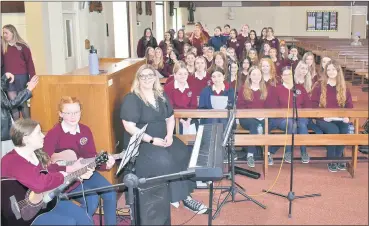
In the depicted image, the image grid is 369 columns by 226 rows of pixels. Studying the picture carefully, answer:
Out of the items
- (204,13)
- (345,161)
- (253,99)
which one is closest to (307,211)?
(345,161)

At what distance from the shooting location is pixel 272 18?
18297mm

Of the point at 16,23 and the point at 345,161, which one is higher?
the point at 16,23

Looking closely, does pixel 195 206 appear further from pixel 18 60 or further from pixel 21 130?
pixel 18 60

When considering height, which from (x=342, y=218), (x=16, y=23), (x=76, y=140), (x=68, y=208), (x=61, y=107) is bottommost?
(x=342, y=218)

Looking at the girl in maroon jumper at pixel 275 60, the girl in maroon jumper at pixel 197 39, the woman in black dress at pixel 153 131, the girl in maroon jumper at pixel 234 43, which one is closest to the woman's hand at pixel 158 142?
the woman in black dress at pixel 153 131

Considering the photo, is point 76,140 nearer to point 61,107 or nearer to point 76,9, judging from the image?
point 61,107

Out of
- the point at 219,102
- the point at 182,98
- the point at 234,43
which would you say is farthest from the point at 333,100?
the point at 234,43

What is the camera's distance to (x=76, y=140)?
313cm

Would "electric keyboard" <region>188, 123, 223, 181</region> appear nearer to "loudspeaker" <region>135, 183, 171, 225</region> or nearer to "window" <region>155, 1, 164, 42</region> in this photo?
"loudspeaker" <region>135, 183, 171, 225</region>

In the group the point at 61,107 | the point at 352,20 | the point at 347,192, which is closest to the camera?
the point at 61,107

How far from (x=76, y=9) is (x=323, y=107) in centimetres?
434

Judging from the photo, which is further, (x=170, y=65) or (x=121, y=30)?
(x=121, y=30)

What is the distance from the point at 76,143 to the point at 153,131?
669 mm

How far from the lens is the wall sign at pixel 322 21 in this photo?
59.5 feet
